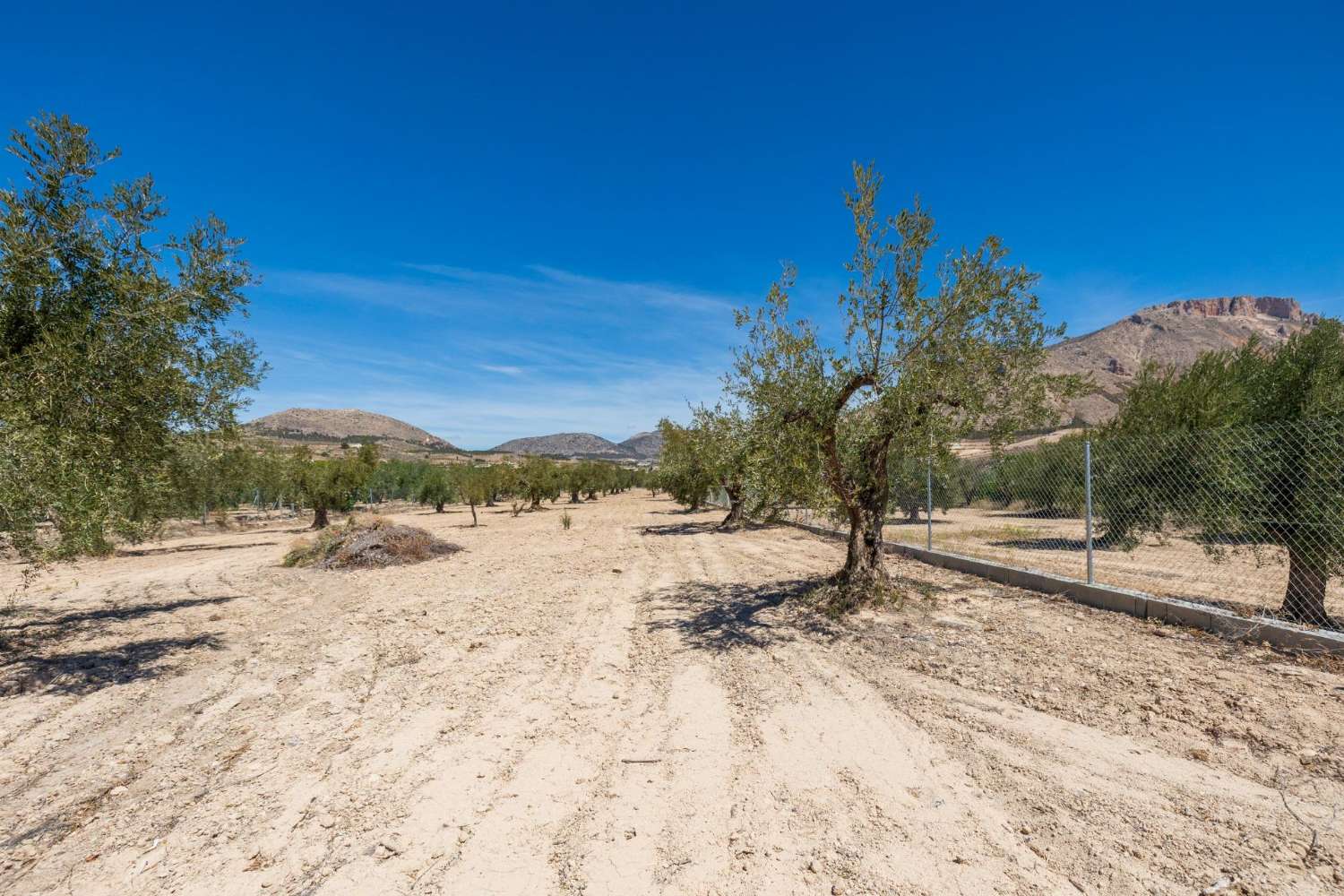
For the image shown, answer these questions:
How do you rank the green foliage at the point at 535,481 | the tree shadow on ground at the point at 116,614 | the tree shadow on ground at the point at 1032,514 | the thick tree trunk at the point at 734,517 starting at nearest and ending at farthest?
the tree shadow on ground at the point at 116,614 → the tree shadow on ground at the point at 1032,514 → the thick tree trunk at the point at 734,517 → the green foliage at the point at 535,481

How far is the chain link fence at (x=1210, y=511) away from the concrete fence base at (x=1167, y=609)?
40cm

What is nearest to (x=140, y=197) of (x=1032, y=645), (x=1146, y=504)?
(x=1032, y=645)

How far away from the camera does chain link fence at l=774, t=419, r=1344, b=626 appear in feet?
20.9

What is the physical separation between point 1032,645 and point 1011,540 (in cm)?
1222

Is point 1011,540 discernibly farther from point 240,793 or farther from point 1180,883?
point 240,793

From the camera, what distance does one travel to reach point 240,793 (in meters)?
3.62

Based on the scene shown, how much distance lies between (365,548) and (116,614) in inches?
215

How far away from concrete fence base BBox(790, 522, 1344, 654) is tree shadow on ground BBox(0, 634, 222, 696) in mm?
11317

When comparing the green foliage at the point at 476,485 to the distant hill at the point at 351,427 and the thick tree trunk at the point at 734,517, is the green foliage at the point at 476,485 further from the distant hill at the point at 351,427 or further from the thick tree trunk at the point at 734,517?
the distant hill at the point at 351,427

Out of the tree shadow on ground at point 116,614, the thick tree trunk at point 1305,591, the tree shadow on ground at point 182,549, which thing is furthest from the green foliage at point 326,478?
the thick tree trunk at point 1305,591

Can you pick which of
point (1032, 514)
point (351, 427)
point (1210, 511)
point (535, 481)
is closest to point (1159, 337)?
point (1032, 514)

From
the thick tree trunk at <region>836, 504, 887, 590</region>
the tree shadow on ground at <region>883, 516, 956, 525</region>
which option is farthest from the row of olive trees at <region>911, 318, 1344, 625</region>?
the tree shadow on ground at <region>883, 516, 956, 525</region>

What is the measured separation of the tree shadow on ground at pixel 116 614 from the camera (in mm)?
8219

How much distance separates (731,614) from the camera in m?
8.13
